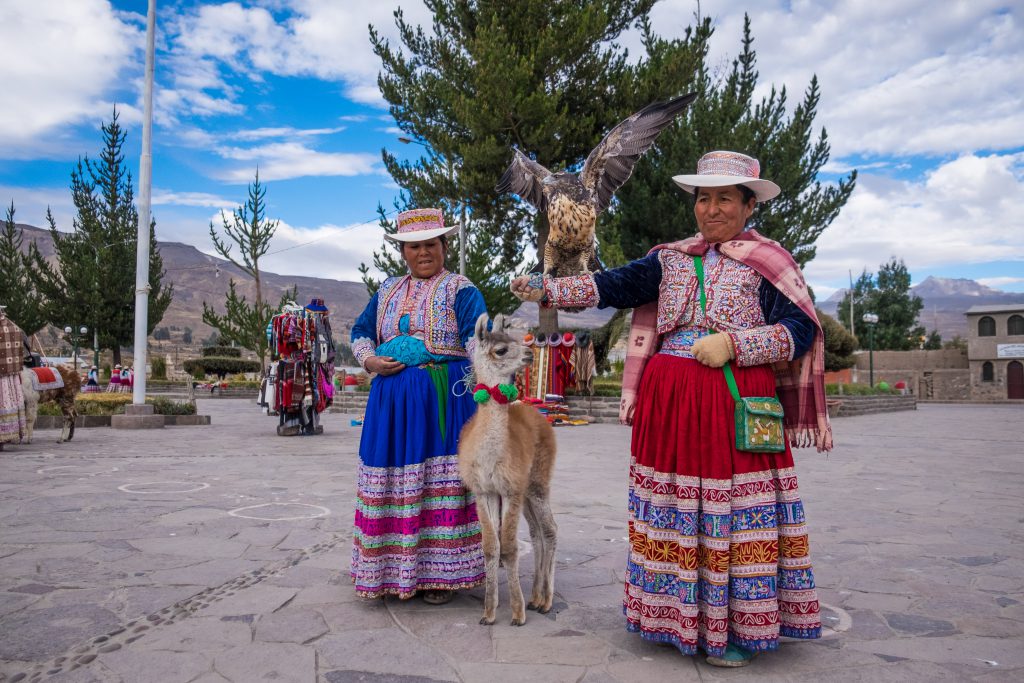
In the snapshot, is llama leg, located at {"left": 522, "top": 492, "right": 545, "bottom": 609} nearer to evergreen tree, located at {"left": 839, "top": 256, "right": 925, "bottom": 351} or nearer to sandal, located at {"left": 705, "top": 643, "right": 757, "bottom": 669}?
sandal, located at {"left": 705, "top": 643, "right": 757, "bottom": 669}

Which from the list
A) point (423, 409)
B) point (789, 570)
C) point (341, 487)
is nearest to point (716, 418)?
point (789, 570)

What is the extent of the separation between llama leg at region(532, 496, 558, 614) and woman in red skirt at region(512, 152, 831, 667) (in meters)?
0.60

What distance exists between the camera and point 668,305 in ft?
10.6

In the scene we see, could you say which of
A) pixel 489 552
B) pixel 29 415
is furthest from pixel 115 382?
pixel 489 552

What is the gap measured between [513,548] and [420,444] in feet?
2.57

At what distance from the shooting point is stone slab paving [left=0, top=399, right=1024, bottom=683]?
2.92 m

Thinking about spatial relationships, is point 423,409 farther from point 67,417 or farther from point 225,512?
point 67,417

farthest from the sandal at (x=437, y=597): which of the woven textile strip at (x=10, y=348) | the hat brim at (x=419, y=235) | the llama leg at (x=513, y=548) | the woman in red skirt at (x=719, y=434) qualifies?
the woven textile strip at (x=10, y=348)

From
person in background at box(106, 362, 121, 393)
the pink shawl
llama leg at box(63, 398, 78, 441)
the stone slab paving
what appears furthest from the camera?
person in background at box(106, 362, 121, 393)

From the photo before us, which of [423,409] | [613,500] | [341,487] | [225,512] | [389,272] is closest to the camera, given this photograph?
[423,409]

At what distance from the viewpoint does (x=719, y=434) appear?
2975 mm

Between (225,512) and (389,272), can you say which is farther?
(389,272)

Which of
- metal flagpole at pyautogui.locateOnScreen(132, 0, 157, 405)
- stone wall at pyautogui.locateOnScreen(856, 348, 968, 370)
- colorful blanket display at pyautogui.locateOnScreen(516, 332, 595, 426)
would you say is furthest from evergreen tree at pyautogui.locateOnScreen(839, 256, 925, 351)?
metal flagpole at pyautogui.locateOnScreen(132, 0, 157, 405)

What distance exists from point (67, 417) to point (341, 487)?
6893 millimetres
